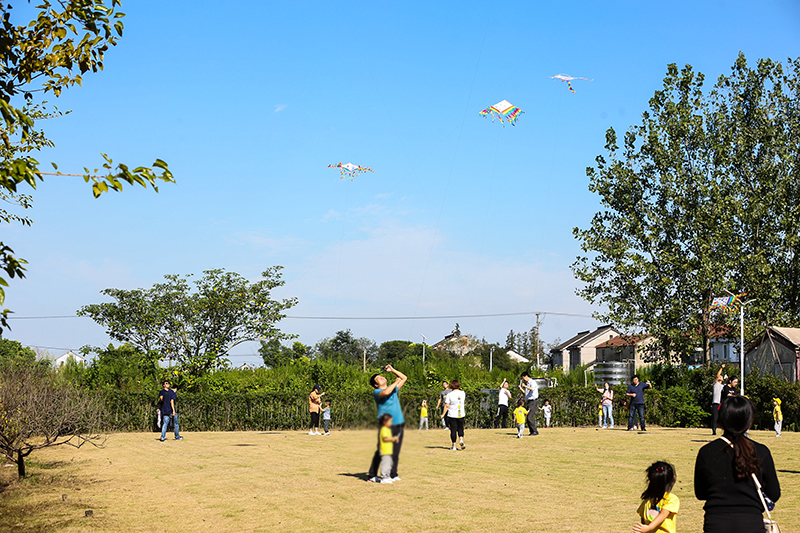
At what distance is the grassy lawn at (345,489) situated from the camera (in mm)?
8844

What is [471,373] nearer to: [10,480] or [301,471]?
[301,471]

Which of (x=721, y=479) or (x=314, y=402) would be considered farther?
(x=314, y=402)

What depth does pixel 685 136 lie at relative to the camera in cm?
3719

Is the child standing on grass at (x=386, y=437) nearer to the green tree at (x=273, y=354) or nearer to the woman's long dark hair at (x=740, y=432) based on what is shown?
the woman's long dark hair at (x=740, y=432)

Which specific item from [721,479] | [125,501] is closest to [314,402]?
[125,501]

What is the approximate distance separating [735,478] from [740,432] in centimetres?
29

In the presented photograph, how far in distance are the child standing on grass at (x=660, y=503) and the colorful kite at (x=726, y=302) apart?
98.8 ft

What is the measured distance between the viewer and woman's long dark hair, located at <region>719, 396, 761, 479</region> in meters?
4.59

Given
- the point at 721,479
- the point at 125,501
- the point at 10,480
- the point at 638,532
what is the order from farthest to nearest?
1. the point at 10,480
2. the point at 125,501
3. the point at 638,532
4. the point at 721,479

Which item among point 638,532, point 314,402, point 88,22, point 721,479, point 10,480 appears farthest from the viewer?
point 314,402

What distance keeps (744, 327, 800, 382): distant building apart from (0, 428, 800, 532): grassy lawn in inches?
541

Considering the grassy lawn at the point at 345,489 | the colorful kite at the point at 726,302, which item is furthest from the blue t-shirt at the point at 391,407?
the colorful kite at the point at 726,302

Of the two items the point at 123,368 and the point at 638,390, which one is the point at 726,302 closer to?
the point at 638,390

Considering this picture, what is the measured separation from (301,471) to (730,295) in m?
28.1
